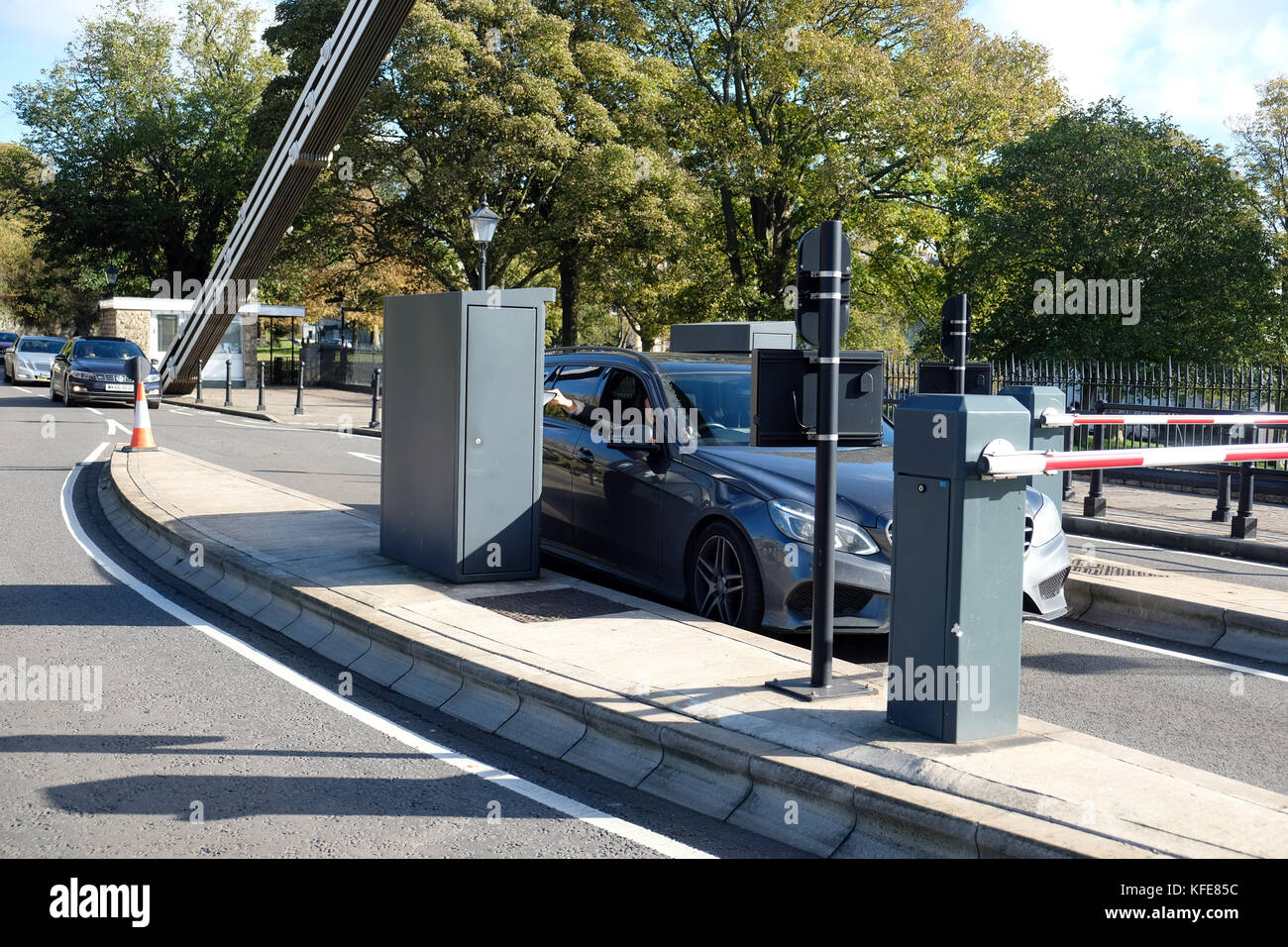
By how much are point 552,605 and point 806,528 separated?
167 cm

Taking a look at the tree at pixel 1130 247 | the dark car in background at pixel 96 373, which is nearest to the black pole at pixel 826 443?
the tree at pixel 1130 247

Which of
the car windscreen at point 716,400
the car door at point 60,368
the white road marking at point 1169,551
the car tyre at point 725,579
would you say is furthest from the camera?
the car door at point 60,368

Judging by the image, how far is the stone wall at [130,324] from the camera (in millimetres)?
37500

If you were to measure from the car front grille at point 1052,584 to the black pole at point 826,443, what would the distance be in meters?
2.34

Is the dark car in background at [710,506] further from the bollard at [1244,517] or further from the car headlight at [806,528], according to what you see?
the bollard at [1244,517]

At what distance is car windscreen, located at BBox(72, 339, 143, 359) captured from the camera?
28578 mm

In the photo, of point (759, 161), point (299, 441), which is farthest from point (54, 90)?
point (299, 441)

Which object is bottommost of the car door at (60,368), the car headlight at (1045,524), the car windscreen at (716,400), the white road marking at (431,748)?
the white road marking at (431,748)

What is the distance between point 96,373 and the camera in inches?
1098

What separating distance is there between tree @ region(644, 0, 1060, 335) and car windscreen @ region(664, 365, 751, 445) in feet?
76.1

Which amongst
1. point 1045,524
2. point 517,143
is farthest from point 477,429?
point 517,143
